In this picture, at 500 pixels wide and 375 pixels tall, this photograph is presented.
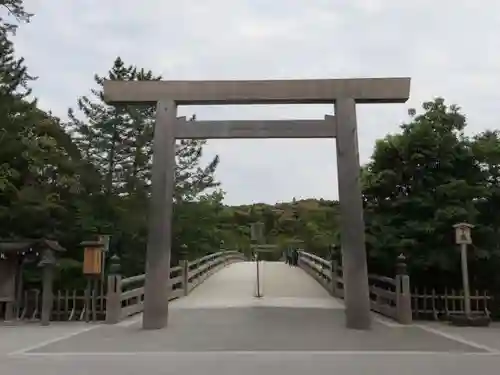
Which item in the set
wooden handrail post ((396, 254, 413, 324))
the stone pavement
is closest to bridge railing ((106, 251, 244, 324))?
the stone pavement

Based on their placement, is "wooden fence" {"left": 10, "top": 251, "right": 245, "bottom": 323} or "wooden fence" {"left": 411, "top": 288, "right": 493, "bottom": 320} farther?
"wooden fence" {"left": 411, "top": 288, "right": 493, "bottom": 320}

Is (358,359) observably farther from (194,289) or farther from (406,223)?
(194,289)

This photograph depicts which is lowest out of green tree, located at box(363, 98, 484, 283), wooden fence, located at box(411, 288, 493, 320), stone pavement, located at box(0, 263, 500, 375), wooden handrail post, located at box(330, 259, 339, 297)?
stone pavement, located at box(0, 263, 500, 375)

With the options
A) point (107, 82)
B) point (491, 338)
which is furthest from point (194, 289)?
point (491, 338)

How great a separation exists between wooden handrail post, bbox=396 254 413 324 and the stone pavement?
0.99ft

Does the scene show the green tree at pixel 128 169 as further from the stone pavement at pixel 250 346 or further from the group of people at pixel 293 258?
the group of people at pixel 293 258

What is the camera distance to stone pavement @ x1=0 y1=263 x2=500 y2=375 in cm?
635

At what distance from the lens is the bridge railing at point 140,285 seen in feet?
37.5

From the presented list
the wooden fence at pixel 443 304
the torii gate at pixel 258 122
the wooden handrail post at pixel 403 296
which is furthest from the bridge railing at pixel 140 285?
the wooden fence at pixel 443 304

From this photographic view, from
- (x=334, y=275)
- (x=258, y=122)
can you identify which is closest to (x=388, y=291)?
(x=334, y=275)

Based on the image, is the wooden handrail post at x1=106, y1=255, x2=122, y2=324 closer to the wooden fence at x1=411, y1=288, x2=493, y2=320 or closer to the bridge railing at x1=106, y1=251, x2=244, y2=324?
the bridge railing at x1=106, y1=251, x2=244, y2=324

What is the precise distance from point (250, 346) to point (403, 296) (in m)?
4.40

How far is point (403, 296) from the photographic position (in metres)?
11.2

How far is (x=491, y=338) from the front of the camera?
9.09 meters
